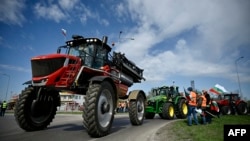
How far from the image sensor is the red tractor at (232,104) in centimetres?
2043

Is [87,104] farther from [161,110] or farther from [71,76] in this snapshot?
[161,110]

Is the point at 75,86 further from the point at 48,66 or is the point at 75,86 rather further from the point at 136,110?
the point at 136,110

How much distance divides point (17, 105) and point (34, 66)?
5.00 ft

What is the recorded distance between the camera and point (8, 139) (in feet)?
19.5

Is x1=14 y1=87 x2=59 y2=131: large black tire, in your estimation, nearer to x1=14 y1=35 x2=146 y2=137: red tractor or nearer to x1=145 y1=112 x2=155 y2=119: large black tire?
x1=14 y1=35 x2=146 y2=137: red tractor

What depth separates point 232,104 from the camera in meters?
21.0

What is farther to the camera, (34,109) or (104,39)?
(104,39)

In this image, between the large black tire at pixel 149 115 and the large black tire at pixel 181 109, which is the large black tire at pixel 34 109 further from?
the large black tire at pixel 181 109

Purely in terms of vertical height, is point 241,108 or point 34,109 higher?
point 241,108

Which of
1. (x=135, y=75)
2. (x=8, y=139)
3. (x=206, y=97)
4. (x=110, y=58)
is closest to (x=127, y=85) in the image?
(x=135, y=75)

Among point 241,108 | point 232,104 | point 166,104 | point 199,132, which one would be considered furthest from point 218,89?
point 199,132

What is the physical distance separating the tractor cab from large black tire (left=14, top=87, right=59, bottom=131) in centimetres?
195

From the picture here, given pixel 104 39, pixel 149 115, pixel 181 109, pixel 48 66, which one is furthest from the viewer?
pixel 181 109

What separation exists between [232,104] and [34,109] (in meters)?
20.6
